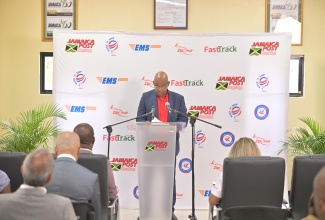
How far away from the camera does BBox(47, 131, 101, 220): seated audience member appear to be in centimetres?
313

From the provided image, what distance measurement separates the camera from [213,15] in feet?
23.6

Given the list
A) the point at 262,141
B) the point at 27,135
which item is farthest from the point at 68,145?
the point at 262,141

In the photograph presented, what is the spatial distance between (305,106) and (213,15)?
181 centimetres

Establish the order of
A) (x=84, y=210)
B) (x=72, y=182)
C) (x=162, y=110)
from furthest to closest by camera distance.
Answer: (x=162, y=110) < (x=72, y=182) < (x=84, y=210)

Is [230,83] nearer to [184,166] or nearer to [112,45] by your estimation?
[184,166]

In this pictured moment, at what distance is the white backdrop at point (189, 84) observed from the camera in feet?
21.4

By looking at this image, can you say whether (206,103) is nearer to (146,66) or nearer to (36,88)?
(146,66)

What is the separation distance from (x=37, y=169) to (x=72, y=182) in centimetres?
65

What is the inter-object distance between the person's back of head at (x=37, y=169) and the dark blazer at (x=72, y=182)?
1.98ft

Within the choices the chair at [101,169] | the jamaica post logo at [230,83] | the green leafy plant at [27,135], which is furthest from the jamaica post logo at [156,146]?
the jamaica post logo at [230,83]

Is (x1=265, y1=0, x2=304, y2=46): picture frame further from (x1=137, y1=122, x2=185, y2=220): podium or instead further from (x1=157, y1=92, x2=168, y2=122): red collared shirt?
(x1=137, y1=122, x2=185, y2=220): podium

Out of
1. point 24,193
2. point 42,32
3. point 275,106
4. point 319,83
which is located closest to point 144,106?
point 275,106

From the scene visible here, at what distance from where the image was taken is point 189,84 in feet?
21.5

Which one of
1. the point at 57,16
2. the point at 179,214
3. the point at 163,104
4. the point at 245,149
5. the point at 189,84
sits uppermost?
the point at 57,16
